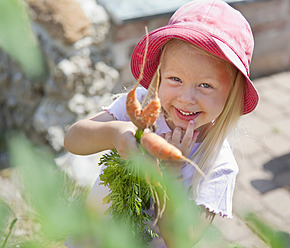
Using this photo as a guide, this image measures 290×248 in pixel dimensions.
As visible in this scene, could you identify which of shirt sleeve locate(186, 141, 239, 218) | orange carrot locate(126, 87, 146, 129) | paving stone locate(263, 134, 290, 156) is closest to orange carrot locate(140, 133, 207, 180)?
orange carrot locate(126, 87, 146, 129)

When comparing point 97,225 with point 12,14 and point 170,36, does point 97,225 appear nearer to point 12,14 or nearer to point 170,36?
point 12,14

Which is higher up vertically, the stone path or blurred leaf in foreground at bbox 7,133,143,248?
blurred leaf in foreground at bbox 7,133,143,248

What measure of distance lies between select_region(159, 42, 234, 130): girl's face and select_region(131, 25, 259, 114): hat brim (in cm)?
4

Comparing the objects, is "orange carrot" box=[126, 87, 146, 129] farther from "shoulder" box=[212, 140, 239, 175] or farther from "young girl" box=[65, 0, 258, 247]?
"shoulder" box=[212, 140, 239, 175]

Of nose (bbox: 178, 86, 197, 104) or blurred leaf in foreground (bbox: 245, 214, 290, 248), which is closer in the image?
blurred leaf in foreground (bbox: 245, 214, 290, 248)

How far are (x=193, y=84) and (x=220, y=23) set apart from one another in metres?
0.19

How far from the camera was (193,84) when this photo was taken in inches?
41.3

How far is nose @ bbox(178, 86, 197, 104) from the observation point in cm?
104

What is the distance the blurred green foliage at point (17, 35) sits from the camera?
0.24 m

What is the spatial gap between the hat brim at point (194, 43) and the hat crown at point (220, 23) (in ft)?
0.08

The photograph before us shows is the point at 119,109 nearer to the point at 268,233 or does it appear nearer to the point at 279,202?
the point at 268,233

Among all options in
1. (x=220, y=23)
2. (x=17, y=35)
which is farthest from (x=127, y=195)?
(x=17, y=35)

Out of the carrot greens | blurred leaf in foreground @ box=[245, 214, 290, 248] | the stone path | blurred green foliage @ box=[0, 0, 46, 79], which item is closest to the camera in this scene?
blurred green foliage @ box=[0, 0, 46, 79]

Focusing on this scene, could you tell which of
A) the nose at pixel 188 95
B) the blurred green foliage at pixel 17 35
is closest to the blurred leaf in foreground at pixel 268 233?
the blurred green foliage at pixel 17 35
